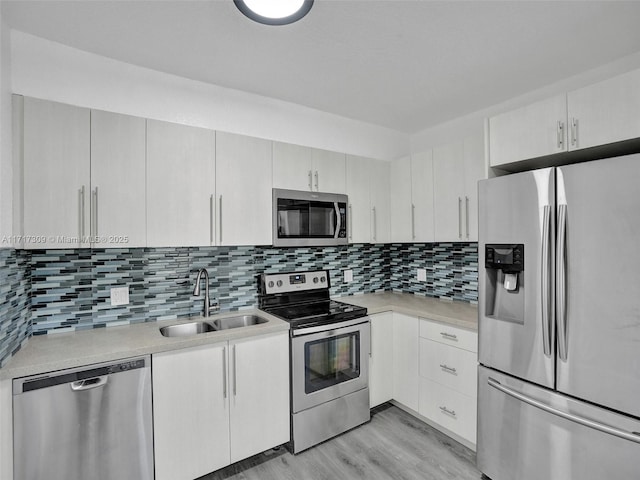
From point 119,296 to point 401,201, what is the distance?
7.80 feet

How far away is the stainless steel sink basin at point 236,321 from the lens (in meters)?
2.35

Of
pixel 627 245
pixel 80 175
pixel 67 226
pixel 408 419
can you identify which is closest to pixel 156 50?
pixel 80 175

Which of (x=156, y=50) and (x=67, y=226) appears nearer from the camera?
(x=67, y=226)

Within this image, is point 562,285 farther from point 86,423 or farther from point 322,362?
point 86,423

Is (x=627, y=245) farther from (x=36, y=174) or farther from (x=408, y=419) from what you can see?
(x=36, y=174)

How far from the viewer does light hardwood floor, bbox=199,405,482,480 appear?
2.04 m

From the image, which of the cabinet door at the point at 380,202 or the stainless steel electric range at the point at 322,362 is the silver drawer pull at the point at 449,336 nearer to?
the stainless steel electric range at the point at 322,362

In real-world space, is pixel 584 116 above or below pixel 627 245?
above

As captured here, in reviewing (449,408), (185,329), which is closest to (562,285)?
(449,408)

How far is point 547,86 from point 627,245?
1.60 meters

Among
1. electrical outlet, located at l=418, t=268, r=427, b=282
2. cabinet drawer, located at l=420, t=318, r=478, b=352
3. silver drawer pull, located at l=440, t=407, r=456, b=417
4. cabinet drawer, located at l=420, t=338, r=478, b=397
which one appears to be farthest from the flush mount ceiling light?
silver drawer pull, located at l=440, t=407, r=456, b=417

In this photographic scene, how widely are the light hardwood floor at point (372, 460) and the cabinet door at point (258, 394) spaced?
0.13 m

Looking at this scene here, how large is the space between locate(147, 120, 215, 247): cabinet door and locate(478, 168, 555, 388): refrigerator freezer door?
1726mm

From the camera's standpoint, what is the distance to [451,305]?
2.82 m
